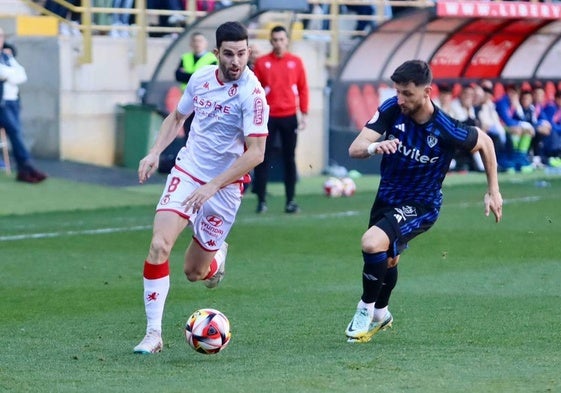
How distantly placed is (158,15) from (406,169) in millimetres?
15194

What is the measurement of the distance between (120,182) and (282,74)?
14.1 feet

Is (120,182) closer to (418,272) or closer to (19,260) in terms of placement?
(19,260)

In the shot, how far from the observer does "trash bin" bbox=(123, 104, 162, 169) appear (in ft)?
68.0

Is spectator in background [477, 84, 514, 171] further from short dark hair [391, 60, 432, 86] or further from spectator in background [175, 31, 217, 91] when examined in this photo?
short dark hair [391, 60, 432, 86]

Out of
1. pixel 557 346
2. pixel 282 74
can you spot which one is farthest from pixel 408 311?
pixel 282 74

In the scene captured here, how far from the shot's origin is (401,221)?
332 inches

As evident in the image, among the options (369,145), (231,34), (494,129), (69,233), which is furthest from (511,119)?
(231,34)

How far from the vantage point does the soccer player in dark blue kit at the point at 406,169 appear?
27.0ft

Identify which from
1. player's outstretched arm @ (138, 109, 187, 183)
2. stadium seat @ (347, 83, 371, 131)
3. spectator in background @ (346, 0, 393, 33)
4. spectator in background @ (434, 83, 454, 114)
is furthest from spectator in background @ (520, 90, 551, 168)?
player's outstretched arm @ (138, 109, 187, 183)

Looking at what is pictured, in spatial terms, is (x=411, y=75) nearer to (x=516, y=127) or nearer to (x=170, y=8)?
(x=170, y=8)

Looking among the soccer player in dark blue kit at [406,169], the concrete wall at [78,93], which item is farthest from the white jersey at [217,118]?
the concrete wall at [78,93]

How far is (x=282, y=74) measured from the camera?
16484 mm

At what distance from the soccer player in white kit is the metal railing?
12.1m

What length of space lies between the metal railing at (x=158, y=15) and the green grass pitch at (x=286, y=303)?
397 centimetres
